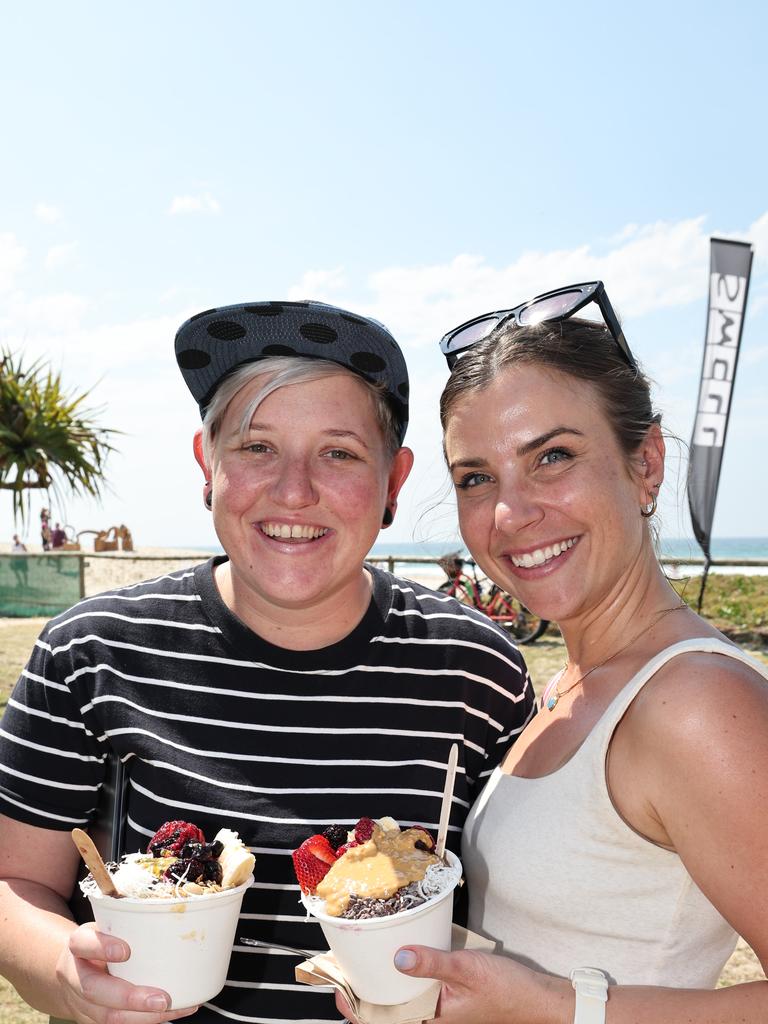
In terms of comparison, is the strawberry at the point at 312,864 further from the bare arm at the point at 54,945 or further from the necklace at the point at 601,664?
the necklace at the point at 601,664

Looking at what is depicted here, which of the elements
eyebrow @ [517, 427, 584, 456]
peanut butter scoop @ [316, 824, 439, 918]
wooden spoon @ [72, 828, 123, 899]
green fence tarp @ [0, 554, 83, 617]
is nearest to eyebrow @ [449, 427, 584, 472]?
eyebrow @ [517, 427, 584, 456]

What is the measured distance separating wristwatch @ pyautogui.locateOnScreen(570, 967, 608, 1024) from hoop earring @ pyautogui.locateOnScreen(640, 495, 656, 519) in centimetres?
111

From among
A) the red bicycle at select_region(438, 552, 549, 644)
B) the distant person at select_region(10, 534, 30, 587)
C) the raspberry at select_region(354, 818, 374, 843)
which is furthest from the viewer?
the distant person at select_region(10, 534, 30, 587)

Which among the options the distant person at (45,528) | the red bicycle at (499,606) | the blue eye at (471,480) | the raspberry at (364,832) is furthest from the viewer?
the distant person at (45,528)

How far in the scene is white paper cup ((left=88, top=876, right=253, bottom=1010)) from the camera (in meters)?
1.65

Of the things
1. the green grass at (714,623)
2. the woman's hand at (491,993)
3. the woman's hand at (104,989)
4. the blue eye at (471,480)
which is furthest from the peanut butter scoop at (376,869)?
the green grass at (714,623)

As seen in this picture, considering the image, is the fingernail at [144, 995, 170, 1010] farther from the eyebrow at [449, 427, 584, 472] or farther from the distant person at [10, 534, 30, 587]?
the distant person at [10, 534, 30, 587]

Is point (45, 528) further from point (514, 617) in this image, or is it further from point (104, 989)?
point (104, 989)

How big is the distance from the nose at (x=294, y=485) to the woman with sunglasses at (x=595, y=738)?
0.41 m

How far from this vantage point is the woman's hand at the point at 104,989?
1660 mm

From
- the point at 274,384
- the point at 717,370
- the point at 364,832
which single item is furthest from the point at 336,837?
the point at 717,370

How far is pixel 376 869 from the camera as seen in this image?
170 cm

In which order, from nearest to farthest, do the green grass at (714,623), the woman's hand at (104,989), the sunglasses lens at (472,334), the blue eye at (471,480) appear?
the woman's hand at (104,989), the blue eye at (471,480), the sunglasses lens at (472,334), the green grass at (714,623)

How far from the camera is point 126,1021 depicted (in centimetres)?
168
